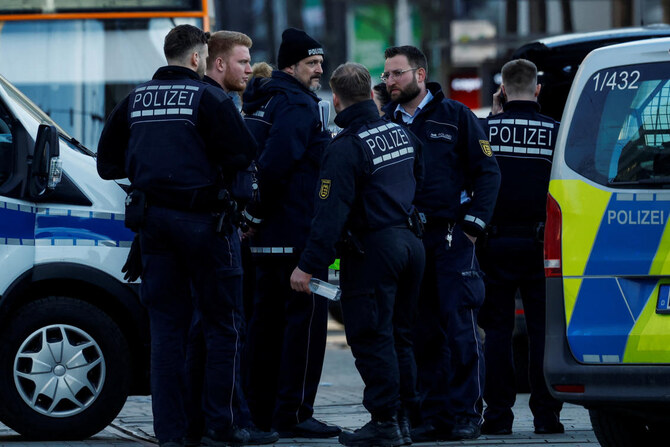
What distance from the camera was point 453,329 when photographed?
7129 millimetres

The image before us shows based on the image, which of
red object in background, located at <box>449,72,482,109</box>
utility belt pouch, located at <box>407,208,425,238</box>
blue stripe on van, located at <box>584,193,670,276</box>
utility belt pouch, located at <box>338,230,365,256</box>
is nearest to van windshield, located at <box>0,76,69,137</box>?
utility belt pouch, located at <box>338,230,365,256</box>

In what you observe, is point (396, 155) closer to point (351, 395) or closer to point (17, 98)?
point (17, 98)

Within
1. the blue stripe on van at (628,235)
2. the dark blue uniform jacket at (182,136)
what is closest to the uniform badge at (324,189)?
the dark blue uniform jacket at (182,136)

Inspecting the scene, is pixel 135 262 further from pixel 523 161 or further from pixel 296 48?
pixel 523 161

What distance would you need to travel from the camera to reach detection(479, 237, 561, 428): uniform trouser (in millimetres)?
7426

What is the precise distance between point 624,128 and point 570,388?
1.04 meters

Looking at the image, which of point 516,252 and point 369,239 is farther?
point 516,252

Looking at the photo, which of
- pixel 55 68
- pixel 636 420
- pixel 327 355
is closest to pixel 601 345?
pixel 636 420

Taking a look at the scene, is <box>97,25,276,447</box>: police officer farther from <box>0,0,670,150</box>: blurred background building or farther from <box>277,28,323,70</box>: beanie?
<box>0,0,670,150</box>: blurred background building

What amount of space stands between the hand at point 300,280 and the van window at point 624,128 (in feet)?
4.72

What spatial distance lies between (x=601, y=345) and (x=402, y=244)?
1.33m

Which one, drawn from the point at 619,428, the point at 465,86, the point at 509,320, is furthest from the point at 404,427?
the point at 465,86

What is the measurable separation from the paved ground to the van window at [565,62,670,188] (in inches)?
73.1

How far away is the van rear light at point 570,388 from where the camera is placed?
556 centimetres
